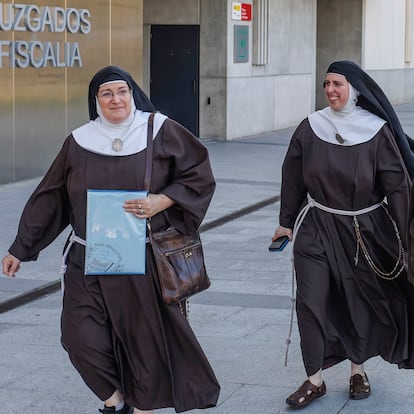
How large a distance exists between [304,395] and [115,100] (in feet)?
6.19

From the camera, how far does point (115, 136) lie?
4.93 m

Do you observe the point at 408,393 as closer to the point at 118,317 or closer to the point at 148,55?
the point at 118,317

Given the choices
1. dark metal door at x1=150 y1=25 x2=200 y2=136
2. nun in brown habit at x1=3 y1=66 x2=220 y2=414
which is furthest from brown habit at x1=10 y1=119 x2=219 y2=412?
dark metal door at x1=150 y1=25 x2=200 y2=136

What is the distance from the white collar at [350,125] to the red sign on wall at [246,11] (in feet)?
54.9

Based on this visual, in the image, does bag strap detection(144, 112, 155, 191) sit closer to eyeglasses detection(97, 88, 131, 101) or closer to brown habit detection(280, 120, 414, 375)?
eyeglasses detection(97, 88, 131, 101)

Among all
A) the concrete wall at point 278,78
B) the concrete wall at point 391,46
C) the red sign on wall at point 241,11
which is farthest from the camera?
the concrete wall at point 391,46

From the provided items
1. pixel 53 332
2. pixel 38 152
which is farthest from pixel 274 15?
pixel 53 332

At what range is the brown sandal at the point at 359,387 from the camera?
19.3 ft

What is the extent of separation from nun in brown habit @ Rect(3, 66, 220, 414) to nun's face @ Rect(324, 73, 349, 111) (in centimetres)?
102

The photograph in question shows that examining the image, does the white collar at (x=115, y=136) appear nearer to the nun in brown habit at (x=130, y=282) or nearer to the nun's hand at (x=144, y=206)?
the nun in brown habit at (x=130, y=282)

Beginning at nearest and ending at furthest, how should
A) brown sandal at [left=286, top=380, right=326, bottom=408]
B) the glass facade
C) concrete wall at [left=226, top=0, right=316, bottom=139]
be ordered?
brown sandal at [left=286, top=380, right=326, bottom=408]
the glass facade
concrete wall at [left=226, top=0, right=316, bottom=139]

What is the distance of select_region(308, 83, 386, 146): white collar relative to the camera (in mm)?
5773

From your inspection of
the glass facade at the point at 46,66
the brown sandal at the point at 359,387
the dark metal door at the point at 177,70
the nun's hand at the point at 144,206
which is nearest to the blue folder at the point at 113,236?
the nun's hand at the point at 144,206

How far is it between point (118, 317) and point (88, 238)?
375mm
